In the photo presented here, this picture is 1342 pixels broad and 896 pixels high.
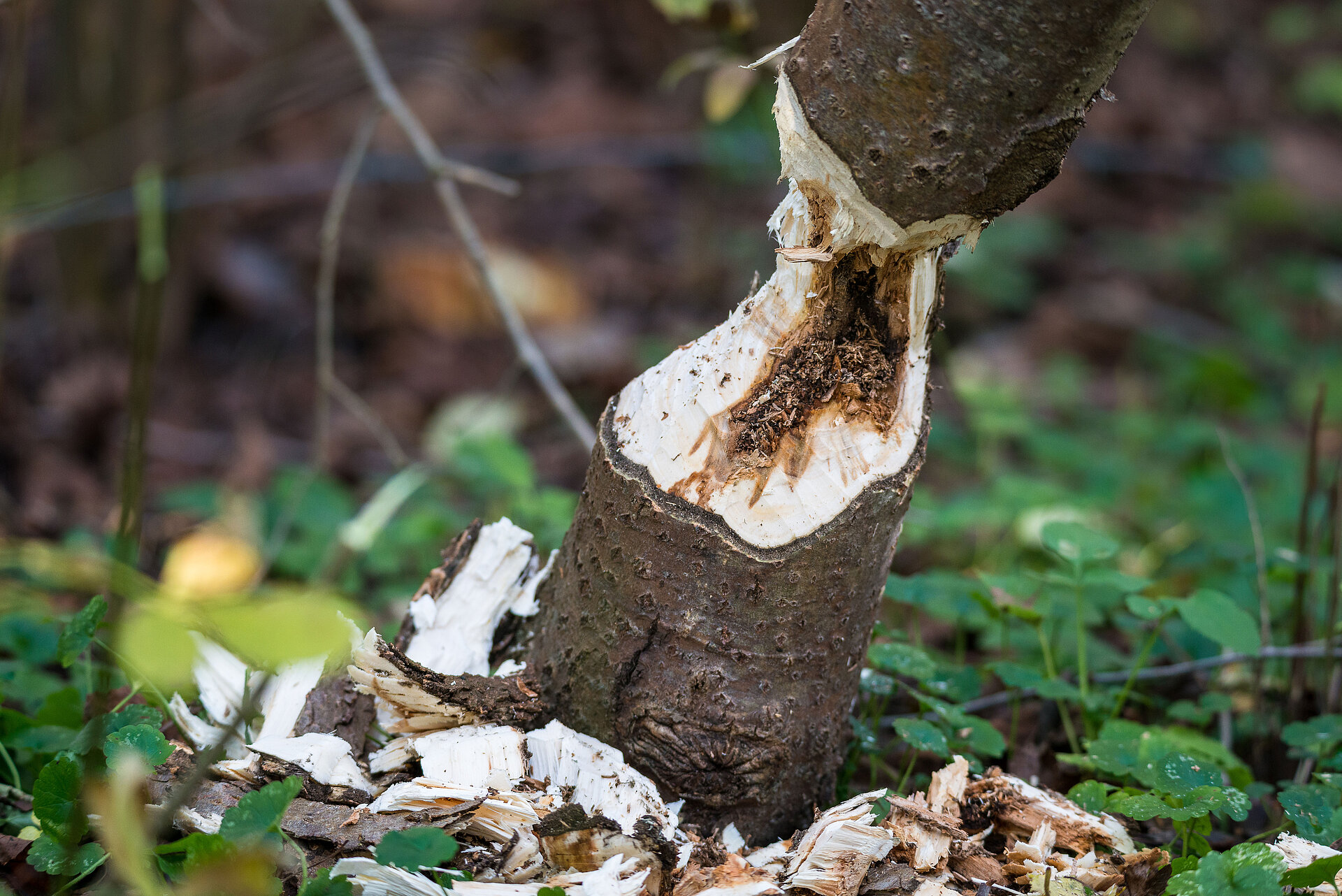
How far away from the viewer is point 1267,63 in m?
6.96

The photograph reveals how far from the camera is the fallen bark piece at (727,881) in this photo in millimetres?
1199

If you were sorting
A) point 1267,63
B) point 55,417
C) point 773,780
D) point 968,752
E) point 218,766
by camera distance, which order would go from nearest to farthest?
point 218,766, point 773,780, point 968,752, point 55,417, point 1267,63

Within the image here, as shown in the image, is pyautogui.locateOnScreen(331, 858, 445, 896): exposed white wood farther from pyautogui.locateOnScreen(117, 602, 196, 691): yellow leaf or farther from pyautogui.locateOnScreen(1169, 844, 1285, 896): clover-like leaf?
pyautogui.locateOnScreen(1169, 844, 1285, 896): clover-like leaf

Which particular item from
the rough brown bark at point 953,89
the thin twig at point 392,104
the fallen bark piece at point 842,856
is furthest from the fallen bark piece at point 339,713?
the thin twig at point 392,104

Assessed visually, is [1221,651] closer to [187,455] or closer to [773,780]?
[773,780]

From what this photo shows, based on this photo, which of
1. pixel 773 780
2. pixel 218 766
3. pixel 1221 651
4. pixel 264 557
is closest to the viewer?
pixel 218 766

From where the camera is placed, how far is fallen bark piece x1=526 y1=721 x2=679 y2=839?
1.26 metres

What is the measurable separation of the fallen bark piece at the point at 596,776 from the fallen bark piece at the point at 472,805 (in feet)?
0.27

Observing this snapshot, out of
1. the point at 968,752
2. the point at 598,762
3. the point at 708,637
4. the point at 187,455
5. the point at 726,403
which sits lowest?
the point at 187,455

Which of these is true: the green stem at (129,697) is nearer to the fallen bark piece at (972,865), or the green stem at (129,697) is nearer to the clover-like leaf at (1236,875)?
the fallen bark piece at (972,865)

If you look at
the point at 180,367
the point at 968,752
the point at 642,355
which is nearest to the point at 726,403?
the point at 968,752

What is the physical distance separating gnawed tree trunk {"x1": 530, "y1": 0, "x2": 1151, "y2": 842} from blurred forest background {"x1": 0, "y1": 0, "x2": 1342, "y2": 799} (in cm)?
51

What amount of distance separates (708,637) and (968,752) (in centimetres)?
56

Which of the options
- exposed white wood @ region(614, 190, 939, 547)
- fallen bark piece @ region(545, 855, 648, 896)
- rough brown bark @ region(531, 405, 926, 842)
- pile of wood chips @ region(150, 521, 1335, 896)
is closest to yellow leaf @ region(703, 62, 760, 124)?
exposed white wood @ region(614, 190, 939, 547)
